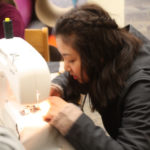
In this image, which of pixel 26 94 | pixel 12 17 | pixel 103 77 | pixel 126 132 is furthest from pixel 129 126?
pixel 12 17

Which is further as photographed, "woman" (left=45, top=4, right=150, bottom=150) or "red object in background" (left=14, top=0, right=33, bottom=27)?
"red object in background" (left=14, top=0, right=33, bottom=27)

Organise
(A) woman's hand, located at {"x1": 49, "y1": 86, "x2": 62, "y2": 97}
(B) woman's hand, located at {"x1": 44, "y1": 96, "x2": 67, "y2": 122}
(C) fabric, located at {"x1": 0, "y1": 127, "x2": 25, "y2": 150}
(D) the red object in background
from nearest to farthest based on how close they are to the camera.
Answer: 1. (C) fabric, located at {"x1": 0, "y1": 127, "x2": 25, "y2": 150}
2. (B) woman's hand, located at {"x1": 44, "y1": 96, "x2": 67, "y2": 122}
3. (A) woman's hand, located at {"x1": 49, "y1": 86, "x2": 62, "y2": 97}
4. (D) the red object in background

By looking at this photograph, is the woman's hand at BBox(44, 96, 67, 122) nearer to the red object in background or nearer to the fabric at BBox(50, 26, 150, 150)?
the fabric at BBox(50, 26, 150, 150)

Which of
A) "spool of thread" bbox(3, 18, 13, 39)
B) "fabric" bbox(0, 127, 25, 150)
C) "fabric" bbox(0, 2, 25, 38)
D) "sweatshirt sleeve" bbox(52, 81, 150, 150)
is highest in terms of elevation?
"spool of thread" bbox(3, 18, 13, 39)

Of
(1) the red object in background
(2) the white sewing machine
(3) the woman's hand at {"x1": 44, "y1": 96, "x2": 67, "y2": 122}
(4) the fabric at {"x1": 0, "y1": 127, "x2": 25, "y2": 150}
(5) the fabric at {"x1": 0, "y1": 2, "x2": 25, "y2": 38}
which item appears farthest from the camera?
(1) the red object in background

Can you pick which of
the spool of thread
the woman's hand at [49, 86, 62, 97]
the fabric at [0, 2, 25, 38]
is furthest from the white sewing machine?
the fabric at [0, 2, 25, 38]

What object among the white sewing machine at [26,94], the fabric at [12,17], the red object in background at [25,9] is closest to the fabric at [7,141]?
the white sewing machine at [26,94]

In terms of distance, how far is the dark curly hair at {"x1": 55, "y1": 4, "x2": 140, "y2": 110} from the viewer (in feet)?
2.68

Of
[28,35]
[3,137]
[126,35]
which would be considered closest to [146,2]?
[28,35]

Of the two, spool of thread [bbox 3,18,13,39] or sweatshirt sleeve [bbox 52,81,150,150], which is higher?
spool of thread [bbox 3,18,13,39]

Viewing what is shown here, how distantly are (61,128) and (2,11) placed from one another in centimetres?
96

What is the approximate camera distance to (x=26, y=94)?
2.26ft

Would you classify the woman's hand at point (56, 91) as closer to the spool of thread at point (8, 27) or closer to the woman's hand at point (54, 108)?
the woman's hand at point (54, 108)

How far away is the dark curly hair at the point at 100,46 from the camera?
82cm
